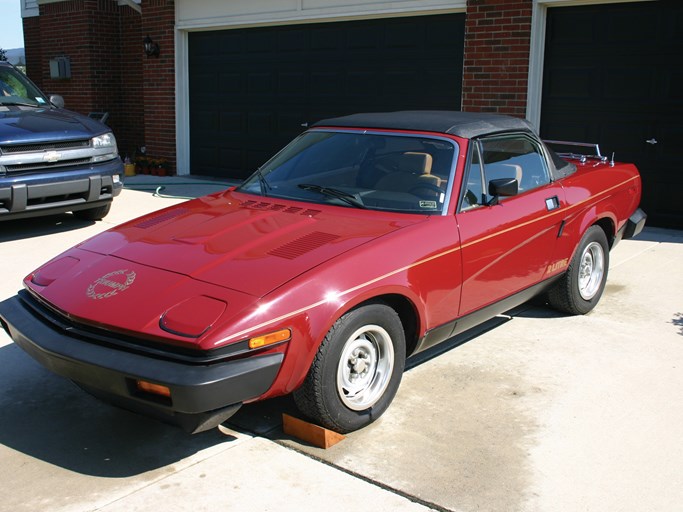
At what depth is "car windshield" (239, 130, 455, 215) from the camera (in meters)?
4.47

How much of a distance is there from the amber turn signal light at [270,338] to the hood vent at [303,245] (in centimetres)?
50

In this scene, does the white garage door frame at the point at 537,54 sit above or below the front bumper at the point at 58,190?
above

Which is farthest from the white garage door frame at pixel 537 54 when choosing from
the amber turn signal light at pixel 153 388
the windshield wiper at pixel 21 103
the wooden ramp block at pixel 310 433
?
the amber turn signal light at pixel 153 388

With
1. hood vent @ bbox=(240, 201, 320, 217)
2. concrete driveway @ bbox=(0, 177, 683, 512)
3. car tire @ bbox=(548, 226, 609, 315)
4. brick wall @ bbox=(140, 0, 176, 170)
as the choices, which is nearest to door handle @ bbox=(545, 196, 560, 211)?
car tire @ bbox=(548, 226, 609, 315)

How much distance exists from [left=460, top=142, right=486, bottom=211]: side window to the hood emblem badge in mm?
1943

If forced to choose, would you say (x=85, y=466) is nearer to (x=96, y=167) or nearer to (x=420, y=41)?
(x=96, y=167)

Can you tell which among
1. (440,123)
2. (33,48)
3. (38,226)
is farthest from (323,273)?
(33,48)

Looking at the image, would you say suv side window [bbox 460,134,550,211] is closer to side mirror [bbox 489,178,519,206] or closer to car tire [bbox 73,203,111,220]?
side mirror [bbox 489,178,519,206]

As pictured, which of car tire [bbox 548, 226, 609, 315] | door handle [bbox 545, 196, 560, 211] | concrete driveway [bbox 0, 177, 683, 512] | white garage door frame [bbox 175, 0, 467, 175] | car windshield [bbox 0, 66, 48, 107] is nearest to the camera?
concrete driveway [bbox 0, 177, 683, 512]

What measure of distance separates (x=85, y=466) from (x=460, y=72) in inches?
305

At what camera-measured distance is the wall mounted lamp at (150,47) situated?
1324 centimetres

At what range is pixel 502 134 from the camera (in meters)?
5.06

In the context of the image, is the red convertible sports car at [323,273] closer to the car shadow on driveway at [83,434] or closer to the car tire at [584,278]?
the car tire at [584,278]

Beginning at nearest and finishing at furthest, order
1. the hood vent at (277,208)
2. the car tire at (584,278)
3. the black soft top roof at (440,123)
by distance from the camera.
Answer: the hood vent at (277,208) < the black soft top roof at (440,123) < the car tire at (584,278)
